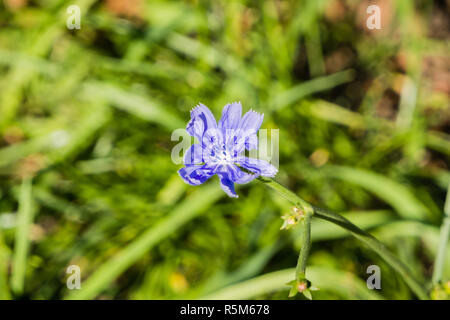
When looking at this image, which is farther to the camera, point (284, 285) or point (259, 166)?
point (284, 285)

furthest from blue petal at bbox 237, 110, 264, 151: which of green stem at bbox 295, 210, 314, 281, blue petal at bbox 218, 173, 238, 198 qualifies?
green stem at bbox 295, 210, 314, 281

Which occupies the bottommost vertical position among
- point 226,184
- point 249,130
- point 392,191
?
point 392,191

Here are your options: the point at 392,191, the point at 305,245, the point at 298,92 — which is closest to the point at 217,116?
the point at 298,92

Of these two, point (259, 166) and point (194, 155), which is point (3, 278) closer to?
point (194, 155)

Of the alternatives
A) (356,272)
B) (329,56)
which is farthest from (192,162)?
(329,56)

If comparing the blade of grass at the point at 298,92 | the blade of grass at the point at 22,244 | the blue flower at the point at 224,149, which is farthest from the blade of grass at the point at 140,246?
the blue flower at the point at 224,149

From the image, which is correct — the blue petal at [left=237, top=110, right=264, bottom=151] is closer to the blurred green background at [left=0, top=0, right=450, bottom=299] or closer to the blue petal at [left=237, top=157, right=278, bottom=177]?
the blue petal at [left=237, top=157, right=278, bottom=177]

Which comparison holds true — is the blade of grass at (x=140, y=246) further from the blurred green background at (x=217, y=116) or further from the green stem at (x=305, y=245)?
the green stem at (x=305, y=245)

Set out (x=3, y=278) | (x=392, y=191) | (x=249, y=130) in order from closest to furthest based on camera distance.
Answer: (x=249, y=130), (x=3, y=278), (x=392, y=191)

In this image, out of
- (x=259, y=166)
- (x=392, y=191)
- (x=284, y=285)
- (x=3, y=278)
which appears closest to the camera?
(x=259, y=166)
